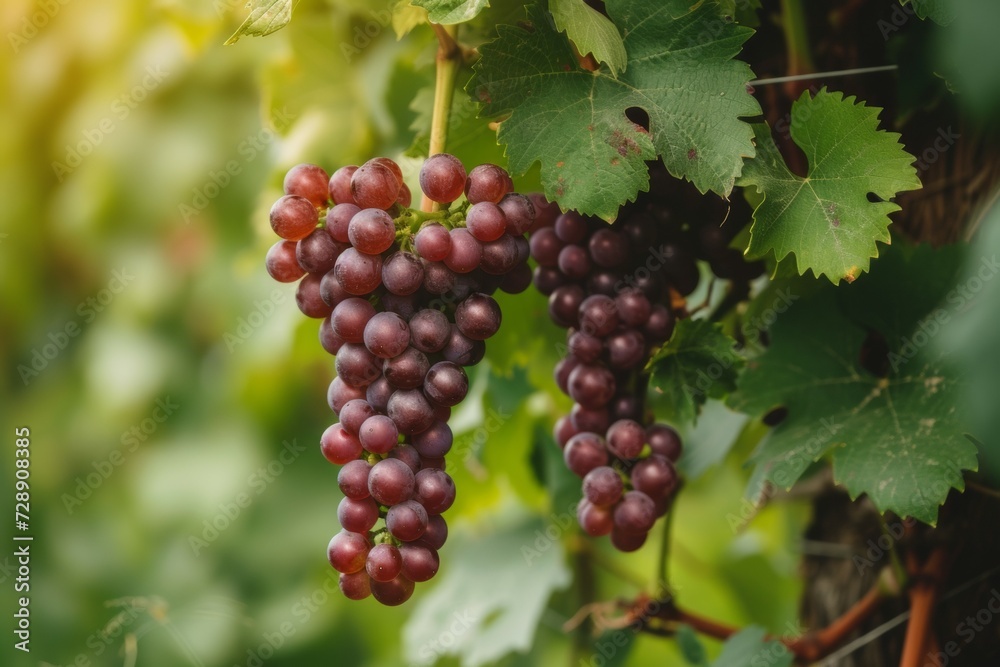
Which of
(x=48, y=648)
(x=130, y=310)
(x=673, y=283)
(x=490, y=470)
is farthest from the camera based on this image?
(x=130, y=310)

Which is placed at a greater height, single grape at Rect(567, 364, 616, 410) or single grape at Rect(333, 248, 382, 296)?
single grape at Rect(333, 248, 382, 296)

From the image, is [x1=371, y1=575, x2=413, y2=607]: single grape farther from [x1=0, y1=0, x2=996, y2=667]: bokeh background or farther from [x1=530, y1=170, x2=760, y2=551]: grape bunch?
[x1=0, y1=0, x2=996, y2=667]: bokeh background

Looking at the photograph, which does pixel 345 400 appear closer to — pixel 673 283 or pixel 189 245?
pixel 673 283

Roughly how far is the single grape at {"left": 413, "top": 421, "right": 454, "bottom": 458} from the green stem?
0.53 m

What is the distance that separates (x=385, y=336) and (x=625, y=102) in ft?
0.93

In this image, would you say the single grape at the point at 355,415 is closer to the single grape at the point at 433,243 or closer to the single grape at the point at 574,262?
the single grape at the point at 433,243

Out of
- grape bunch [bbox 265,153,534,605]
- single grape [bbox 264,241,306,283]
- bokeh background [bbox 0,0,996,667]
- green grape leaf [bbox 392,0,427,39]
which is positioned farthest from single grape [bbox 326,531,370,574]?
bokeh background [bbox 0,0,996,667]

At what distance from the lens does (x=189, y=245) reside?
2.13 m

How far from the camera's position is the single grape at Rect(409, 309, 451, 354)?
665mm

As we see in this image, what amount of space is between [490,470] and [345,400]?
748mm

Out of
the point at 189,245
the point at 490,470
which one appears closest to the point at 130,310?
the point at 189,245

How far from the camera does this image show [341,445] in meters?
0.68

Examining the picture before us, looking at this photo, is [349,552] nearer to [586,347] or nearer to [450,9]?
[586,347]

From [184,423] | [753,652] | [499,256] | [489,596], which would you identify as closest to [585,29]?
[499,256]
